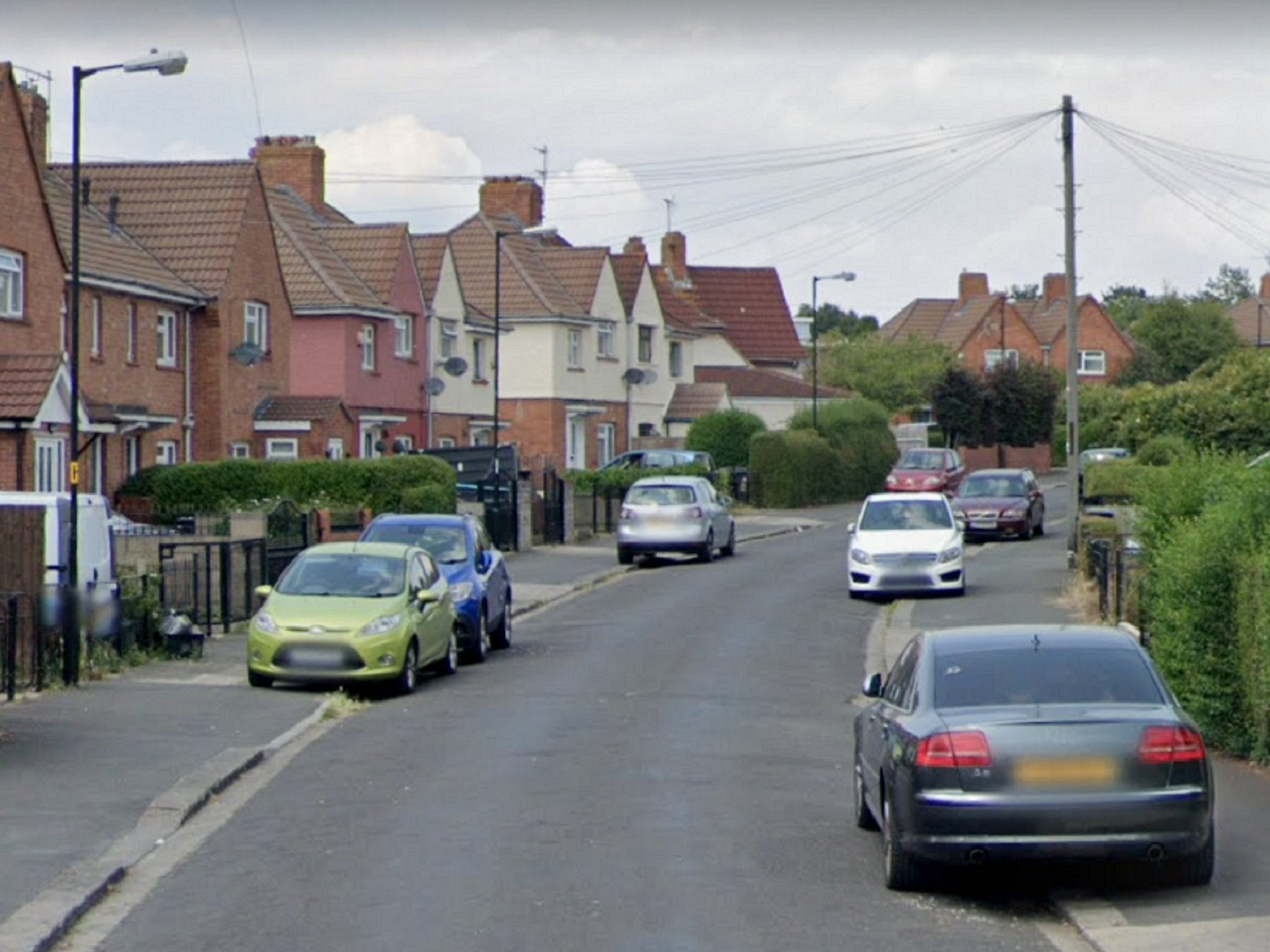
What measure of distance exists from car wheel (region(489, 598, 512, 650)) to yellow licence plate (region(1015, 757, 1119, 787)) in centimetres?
1638

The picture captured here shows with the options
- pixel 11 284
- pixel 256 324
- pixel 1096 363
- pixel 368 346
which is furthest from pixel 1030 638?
pixel 1096 363

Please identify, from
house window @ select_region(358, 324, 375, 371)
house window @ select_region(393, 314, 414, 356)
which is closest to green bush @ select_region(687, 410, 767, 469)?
house window @ select_region(393, 314, 414, 356)

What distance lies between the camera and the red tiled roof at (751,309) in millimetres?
94062

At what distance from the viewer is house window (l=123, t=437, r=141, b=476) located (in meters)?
41.1

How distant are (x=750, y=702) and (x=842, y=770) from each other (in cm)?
461

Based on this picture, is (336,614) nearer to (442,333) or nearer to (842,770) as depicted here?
(842,770)

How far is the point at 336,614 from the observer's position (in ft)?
69.8

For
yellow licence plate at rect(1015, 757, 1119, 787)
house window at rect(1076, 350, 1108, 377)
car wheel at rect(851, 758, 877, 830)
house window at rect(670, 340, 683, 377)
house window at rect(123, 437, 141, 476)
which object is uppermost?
house window at rect(1076, 350, 1108, 377)

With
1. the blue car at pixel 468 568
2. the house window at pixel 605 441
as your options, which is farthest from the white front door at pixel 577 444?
the blue car at pixel 468 568

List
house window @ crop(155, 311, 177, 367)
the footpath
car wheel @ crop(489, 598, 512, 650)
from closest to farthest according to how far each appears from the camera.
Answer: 1. the footpath
2. car wheel @ crop(489, 598, 512, 650)
3. house window @ crop(155, 311, 177, 367)

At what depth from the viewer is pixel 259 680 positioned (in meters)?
21.5

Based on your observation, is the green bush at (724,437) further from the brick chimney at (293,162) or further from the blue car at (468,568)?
the blue car at (468,568)

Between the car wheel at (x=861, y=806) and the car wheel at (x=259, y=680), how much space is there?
9890 millimetres

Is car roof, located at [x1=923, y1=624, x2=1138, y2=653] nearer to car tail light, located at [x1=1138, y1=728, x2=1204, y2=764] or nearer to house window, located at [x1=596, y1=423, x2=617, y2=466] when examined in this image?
car tail light, located at [x1=1138, y1=728, x2=1204, y2=764]
